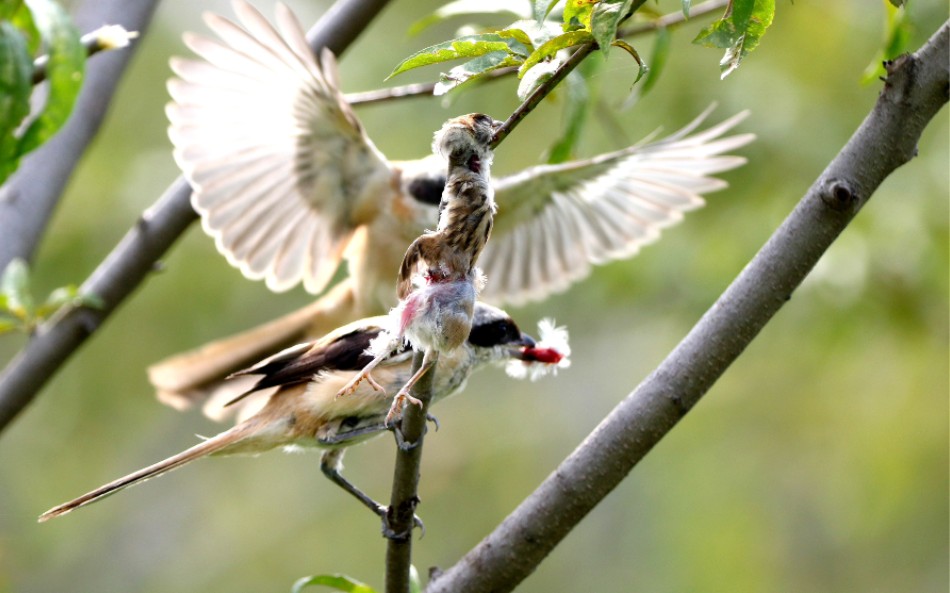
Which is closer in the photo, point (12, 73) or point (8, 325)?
point (12, 73)

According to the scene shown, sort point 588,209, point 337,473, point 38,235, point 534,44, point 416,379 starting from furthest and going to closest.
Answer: point 588,209, point 38,235, point 337,473, point 416,379, point 534,44

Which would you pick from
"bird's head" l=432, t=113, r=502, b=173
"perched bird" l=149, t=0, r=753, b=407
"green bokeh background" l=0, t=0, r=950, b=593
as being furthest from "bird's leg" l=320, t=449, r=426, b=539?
"green bokeh background" l=0, t=0, r=950, b=593

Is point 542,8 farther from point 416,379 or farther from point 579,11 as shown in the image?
point 416,379

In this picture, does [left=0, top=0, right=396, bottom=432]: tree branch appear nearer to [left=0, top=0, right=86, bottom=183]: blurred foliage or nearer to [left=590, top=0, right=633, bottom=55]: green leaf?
[left=0, top=0, right=86, bottom=183]: blurred foliage

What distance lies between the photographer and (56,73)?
1668 millimetres

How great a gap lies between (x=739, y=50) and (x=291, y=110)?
107 inches

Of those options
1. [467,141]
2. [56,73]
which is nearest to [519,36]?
[467,141]

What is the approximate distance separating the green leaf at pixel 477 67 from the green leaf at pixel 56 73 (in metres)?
0.57

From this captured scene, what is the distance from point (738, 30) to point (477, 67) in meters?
0.38

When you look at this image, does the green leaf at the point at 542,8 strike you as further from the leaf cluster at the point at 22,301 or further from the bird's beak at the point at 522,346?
the leaf cluster at the point at 22,301

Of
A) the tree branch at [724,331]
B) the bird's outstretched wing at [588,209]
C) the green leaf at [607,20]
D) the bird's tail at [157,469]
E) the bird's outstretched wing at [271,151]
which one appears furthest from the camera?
the bird's outstretched wing at [588,209]

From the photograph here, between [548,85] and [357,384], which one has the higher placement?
[548,85]

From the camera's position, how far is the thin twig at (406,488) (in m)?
1.96

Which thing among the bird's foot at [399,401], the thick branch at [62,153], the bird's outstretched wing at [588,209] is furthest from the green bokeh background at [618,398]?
the bird's foot at [399,401]
